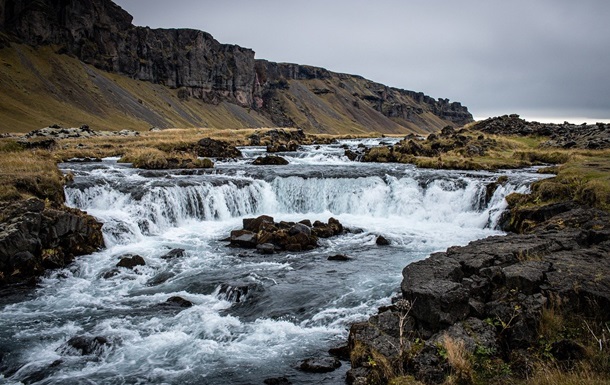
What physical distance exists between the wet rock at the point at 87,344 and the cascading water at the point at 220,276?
59mm

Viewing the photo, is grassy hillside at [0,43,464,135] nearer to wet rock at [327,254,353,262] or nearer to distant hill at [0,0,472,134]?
distant hill at [0,0,472,134]

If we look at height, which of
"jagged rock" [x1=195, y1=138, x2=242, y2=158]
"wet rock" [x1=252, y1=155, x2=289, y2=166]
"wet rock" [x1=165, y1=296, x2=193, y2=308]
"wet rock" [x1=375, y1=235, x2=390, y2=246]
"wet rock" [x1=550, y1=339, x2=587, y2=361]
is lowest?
"wet rock" [x1=165, y1=296, x2=193, y2=308]

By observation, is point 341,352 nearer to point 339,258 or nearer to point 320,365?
point 320,365

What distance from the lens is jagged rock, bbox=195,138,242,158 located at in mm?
50406

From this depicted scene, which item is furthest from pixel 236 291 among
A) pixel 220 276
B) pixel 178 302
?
pixel 220 276

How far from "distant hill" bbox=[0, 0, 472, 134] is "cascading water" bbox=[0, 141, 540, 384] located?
66.3m

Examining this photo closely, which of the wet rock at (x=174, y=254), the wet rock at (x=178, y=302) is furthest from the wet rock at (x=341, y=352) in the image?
the wet rock at (x=174, y=254)

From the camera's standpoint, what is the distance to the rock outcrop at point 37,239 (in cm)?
1540

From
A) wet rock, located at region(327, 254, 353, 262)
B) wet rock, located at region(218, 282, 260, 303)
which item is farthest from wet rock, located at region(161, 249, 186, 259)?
wet rock, located at region(327, 254, 353, 262)

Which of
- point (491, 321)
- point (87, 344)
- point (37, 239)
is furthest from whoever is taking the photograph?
point (37, 239)

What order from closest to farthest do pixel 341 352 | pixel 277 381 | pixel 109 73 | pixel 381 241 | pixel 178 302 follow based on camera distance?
1. pixel 277 381
2. pixel 341 352
3. pixel 178 302
4. pixel 381 241
5. pixel 109 73

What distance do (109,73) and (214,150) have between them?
111402 millimetres

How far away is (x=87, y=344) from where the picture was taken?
36.4 feet

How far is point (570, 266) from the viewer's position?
33.5 ft
